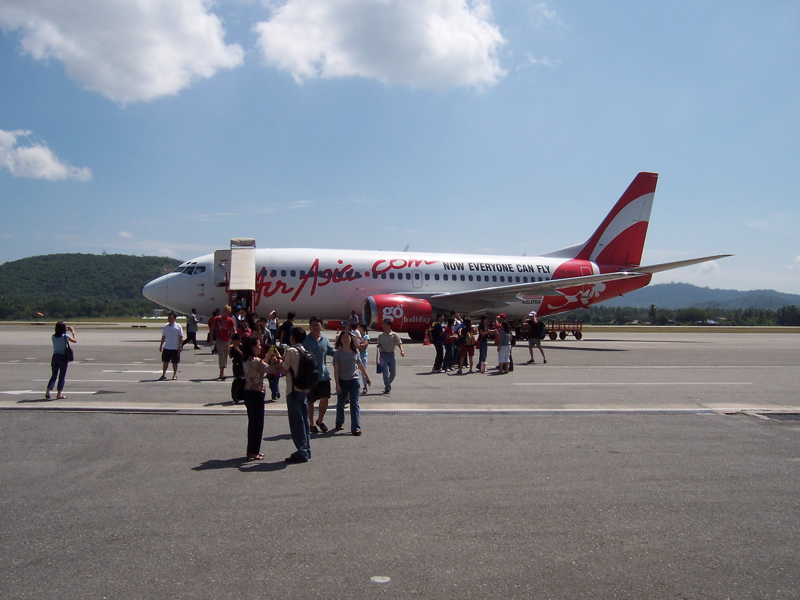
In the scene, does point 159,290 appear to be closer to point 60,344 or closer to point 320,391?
point 60,344

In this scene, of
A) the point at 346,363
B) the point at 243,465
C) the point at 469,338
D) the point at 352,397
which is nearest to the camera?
the point at 243,465

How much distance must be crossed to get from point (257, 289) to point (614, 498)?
23.3 metres

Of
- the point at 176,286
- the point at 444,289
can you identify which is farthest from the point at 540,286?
the point at 176,286

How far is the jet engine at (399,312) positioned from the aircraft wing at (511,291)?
1.70m

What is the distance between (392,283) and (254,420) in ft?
72.9

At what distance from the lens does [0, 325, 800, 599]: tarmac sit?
4.07m

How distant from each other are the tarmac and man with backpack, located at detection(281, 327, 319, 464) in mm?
213

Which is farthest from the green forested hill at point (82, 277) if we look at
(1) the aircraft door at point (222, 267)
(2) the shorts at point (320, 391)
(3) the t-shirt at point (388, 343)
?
(2) the shorts at point (320, 391)

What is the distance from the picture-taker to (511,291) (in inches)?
1092

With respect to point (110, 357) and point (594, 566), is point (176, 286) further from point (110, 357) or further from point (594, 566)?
point (594, 566)

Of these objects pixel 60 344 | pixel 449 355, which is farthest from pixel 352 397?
pixel 449 355

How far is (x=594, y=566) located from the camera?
427cm

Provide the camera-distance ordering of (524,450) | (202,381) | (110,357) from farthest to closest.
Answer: (110,357)
(202,381)
(524,450)

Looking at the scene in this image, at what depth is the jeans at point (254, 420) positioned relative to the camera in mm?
7133
